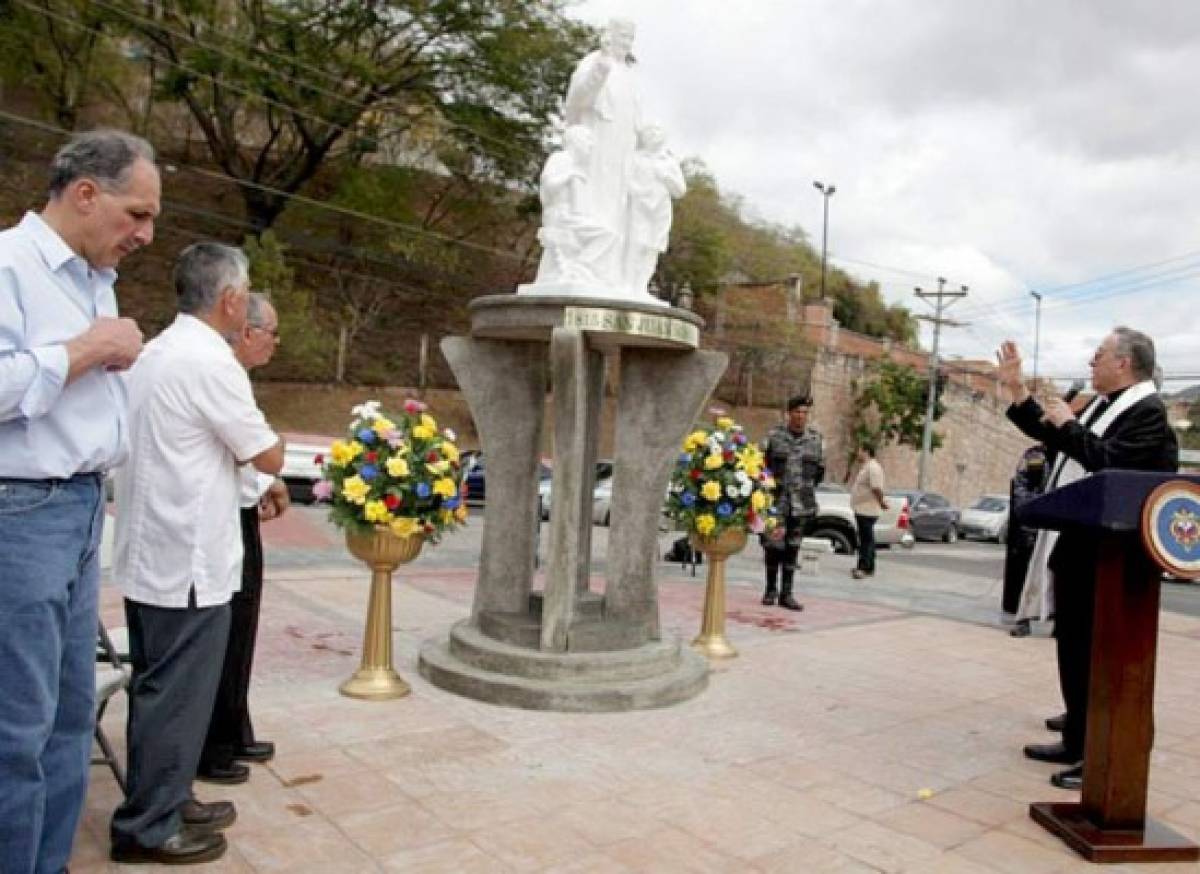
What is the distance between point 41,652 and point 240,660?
1.59 m

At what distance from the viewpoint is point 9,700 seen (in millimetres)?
2369

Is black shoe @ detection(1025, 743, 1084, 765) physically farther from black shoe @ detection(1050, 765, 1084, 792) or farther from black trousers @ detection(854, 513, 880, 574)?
black trousers @ detection(854, 513, 880, 574)

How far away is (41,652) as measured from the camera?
2.41 metres

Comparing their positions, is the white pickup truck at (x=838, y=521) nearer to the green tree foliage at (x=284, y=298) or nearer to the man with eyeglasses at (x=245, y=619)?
the man with eyeglasses at (x=245, y=619)

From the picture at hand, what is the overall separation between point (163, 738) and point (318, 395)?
2730 centimetres

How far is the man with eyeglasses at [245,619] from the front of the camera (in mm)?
3742

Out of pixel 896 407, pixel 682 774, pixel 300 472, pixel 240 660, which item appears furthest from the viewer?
pixel 896 407

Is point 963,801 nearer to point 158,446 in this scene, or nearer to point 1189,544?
point 1189,544

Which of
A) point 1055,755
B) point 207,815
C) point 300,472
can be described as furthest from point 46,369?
point 300,472

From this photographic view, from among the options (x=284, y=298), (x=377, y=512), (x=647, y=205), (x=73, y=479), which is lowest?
(x=377, y=512)

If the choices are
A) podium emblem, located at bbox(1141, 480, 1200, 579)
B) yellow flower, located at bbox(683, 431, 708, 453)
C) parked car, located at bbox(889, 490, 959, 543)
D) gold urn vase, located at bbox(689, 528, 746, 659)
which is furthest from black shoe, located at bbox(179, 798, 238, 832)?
parked car, located at bbox(889, 490, 959, 543)

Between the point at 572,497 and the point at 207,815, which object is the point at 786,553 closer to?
the point at 572,497

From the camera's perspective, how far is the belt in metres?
2.40

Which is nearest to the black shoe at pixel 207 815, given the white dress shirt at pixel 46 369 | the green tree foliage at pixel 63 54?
the white dress shirt at pixel 46 369
